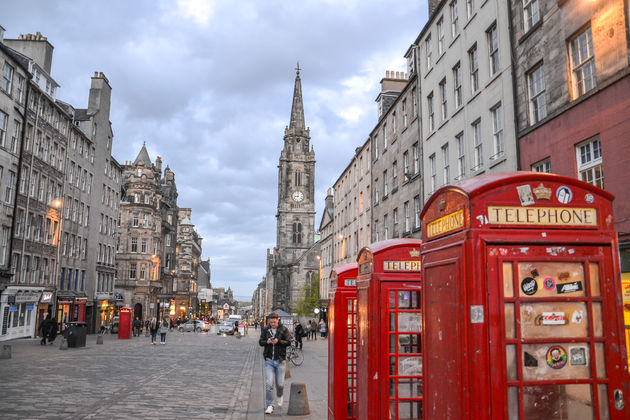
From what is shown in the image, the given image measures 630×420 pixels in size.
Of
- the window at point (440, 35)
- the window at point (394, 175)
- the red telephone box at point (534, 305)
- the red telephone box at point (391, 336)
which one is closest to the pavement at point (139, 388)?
the red telephone box at point (391, 336)

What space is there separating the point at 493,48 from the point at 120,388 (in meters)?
17.2

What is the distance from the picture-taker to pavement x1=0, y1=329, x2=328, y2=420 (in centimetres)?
1041

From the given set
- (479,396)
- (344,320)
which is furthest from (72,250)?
(479,396)

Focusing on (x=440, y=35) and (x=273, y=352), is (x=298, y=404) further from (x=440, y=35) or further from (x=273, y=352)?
(x=440, y=35)

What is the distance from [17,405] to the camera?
10523 mm

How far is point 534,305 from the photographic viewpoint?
161 inches

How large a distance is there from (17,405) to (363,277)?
817cm

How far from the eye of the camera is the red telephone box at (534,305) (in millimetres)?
3963

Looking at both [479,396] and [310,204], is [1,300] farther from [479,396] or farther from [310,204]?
[310,204]

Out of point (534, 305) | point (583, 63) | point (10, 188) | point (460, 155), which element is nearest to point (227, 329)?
point (10, 188)

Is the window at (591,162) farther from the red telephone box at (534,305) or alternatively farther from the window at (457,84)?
the red telephone box at (534,305)

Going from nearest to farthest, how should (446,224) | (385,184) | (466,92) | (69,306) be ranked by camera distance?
(446,224) → (466,92) → (385,184) → (69,306)

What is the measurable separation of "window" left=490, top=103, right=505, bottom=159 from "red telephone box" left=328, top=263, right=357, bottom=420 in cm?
1110

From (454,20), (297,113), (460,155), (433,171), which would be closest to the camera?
(460,155)
